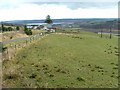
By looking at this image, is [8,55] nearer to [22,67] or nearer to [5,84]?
[22,67]

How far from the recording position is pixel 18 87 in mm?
22250

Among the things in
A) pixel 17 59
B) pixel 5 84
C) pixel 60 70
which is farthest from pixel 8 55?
pixel 5 84

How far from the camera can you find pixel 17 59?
32719 mm

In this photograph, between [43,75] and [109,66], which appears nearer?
[43,75]

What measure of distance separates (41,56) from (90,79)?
10.8m

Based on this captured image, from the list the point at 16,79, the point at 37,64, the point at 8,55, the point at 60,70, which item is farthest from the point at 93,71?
the point at 8,55

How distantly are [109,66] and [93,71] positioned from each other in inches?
164

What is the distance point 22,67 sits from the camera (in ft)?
92.8

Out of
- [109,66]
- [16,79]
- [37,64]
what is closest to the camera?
[16,79]

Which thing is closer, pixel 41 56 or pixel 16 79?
pixel 16 79

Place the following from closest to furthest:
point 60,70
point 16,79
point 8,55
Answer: point 16,79, point 60,70, point 8,55

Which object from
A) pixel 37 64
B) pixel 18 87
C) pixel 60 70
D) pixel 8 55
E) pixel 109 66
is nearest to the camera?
pixel 18 87

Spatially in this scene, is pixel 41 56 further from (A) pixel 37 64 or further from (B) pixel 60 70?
(B) pixel 60 70

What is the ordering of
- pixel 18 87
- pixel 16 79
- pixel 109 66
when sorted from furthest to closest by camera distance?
pixel 109 66
pixel 16 79
pixel 18 87
